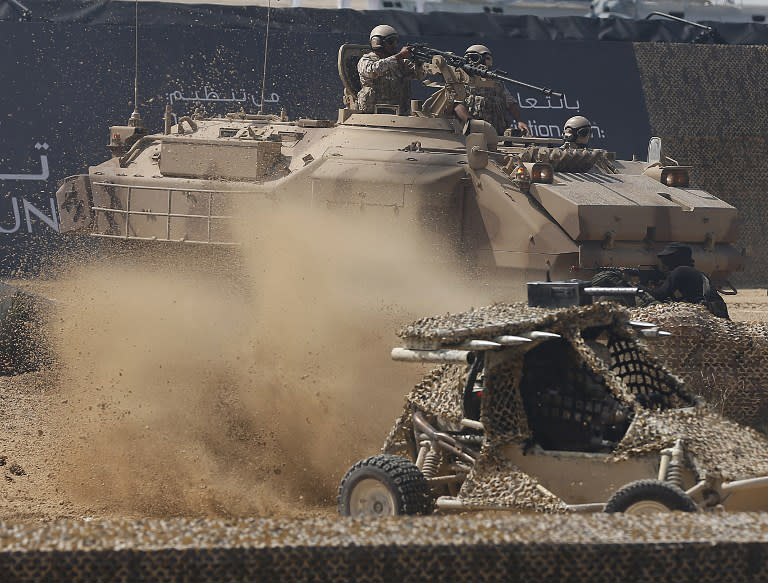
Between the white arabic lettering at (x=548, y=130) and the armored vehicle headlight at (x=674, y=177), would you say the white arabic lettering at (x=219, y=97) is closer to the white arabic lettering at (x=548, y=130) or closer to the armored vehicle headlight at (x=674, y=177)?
the white arabic lettering at (x=548, y=130)

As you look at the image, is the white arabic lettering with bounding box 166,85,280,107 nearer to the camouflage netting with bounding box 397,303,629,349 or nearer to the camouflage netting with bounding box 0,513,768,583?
the camouflage netting with bounding box 397,303,629,349

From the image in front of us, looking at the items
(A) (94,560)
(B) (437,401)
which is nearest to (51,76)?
(B) (437,401)

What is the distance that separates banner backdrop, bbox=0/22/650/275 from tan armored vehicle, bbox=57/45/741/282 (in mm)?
5016

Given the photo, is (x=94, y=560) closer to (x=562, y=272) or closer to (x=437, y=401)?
(x=437, y=401)

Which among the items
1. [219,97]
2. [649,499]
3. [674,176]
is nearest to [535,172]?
[674,176]

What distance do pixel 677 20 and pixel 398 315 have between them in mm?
11962

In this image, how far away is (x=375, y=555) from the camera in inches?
156

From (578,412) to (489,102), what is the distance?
319 inches

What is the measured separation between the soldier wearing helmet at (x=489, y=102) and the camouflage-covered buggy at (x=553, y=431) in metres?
7.41

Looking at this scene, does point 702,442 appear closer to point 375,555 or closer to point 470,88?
point 375,555

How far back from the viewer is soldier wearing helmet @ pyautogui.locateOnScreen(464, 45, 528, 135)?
14438mm

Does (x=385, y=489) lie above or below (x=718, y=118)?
below

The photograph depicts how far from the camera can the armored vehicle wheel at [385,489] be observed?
6629 millimetres

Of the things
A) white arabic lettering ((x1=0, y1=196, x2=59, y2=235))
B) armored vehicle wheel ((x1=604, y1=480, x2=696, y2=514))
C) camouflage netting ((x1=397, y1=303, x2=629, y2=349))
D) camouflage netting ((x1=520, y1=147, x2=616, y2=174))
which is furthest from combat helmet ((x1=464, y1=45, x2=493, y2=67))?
armored vehicle wheel ((x1=604, y1=480, x2=696, y2=514))
